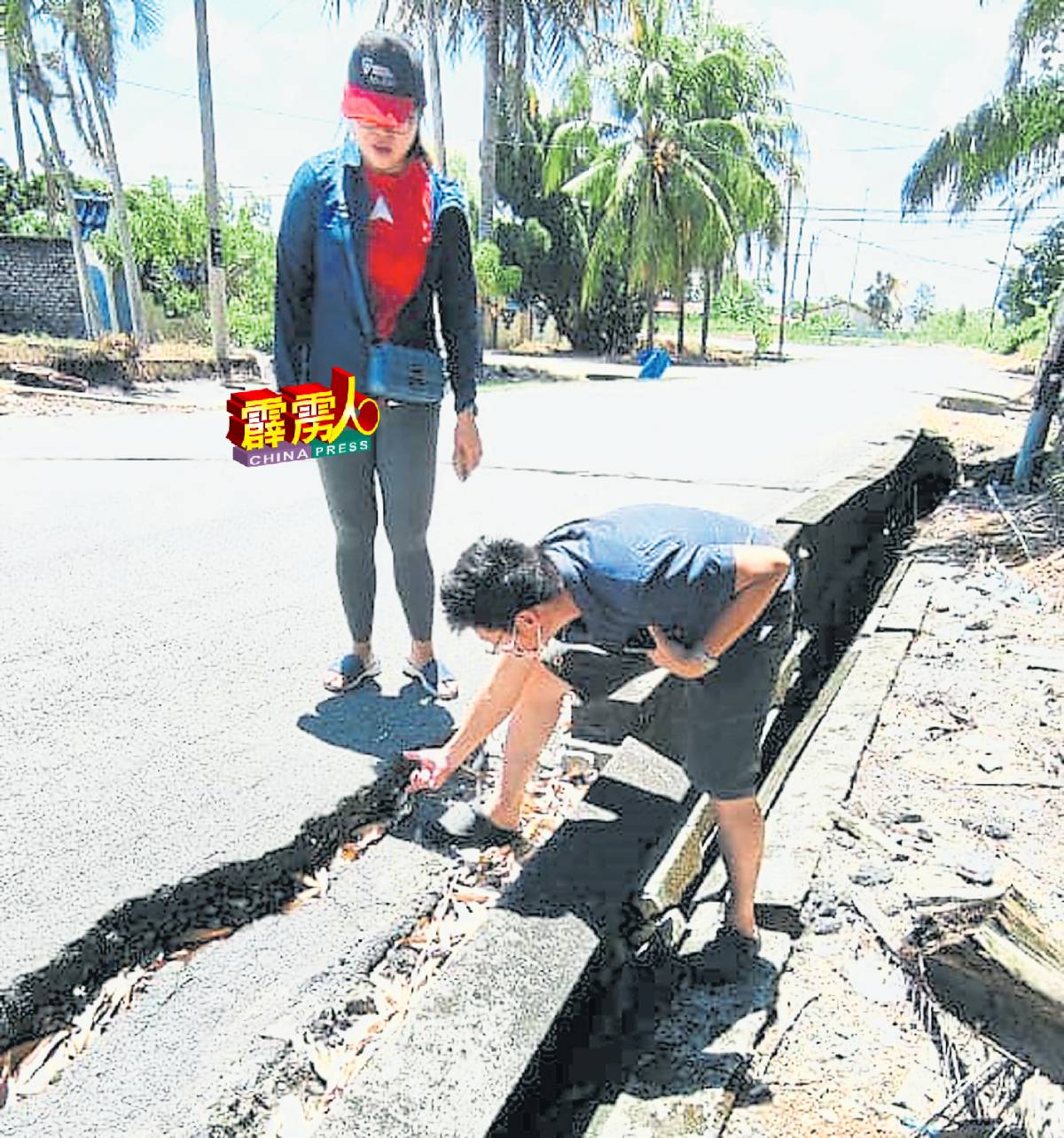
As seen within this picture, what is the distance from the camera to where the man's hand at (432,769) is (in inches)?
116

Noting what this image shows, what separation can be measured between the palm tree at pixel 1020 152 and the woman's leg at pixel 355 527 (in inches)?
306

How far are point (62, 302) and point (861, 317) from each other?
8625 cm

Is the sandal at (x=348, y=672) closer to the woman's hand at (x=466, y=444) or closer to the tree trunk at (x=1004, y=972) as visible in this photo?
the woman's hand at (x=466, y=444)

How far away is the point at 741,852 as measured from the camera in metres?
2.78

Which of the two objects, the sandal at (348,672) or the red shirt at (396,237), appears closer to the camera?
the red shirt at (396,237)

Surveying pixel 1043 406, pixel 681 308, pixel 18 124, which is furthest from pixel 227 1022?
pixel 18 124

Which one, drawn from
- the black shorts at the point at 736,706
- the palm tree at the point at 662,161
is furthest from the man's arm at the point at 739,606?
the palm tree at the point at 662,161

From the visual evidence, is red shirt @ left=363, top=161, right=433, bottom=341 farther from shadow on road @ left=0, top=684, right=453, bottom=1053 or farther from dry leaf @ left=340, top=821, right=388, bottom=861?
dry leaf @ left=340, top=821, right=388, bottom=861

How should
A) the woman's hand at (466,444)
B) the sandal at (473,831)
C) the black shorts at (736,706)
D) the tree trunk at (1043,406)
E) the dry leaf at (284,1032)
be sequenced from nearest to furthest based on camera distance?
the dry leaf at (284,1032), the black shorts at (736,706), the sandal at (473,831), the woman's hand at (466,444), the tree trunk at (1043,406)

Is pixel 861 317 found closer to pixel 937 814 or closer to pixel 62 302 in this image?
pixel 62 302

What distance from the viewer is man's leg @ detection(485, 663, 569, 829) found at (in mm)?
2947

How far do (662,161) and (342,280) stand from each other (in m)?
29.0

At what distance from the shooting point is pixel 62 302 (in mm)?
21531

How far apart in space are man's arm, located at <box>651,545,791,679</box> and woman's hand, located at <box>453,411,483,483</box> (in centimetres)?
139
